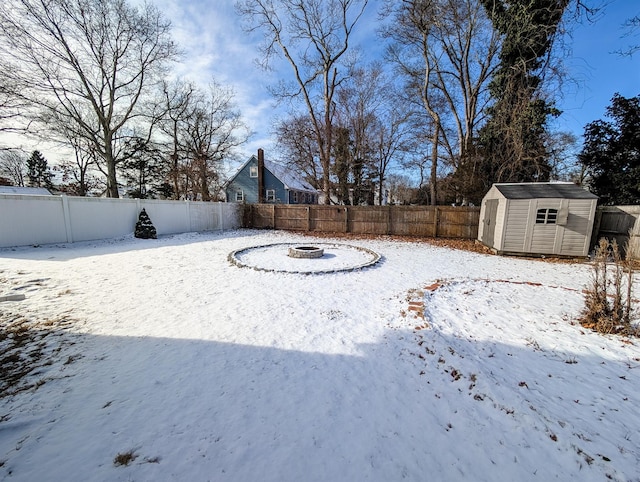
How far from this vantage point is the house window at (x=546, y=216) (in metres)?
7.87

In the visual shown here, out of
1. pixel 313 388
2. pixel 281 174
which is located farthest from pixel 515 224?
pixel 281 174

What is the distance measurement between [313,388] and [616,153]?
17.0m

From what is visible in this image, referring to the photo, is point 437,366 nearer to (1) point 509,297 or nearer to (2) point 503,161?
(1) point 509,297

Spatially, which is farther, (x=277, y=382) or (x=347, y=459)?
(x=277, y=382)

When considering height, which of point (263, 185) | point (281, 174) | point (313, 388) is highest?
point (281, 174)

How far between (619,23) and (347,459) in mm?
9915

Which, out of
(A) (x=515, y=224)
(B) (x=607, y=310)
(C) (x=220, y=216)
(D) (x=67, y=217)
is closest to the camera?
(B) (x=607, y=310)

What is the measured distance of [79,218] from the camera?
9.23m

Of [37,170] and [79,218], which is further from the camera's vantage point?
[37,170]

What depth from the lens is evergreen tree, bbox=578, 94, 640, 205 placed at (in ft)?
35.0

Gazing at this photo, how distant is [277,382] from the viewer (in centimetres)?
240

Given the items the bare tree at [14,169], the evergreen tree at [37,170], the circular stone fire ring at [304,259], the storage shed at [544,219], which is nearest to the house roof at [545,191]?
the storage shed at [544,219]

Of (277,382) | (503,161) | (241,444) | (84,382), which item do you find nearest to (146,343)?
(84,382)

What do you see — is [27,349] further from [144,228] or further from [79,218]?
[144,228]
